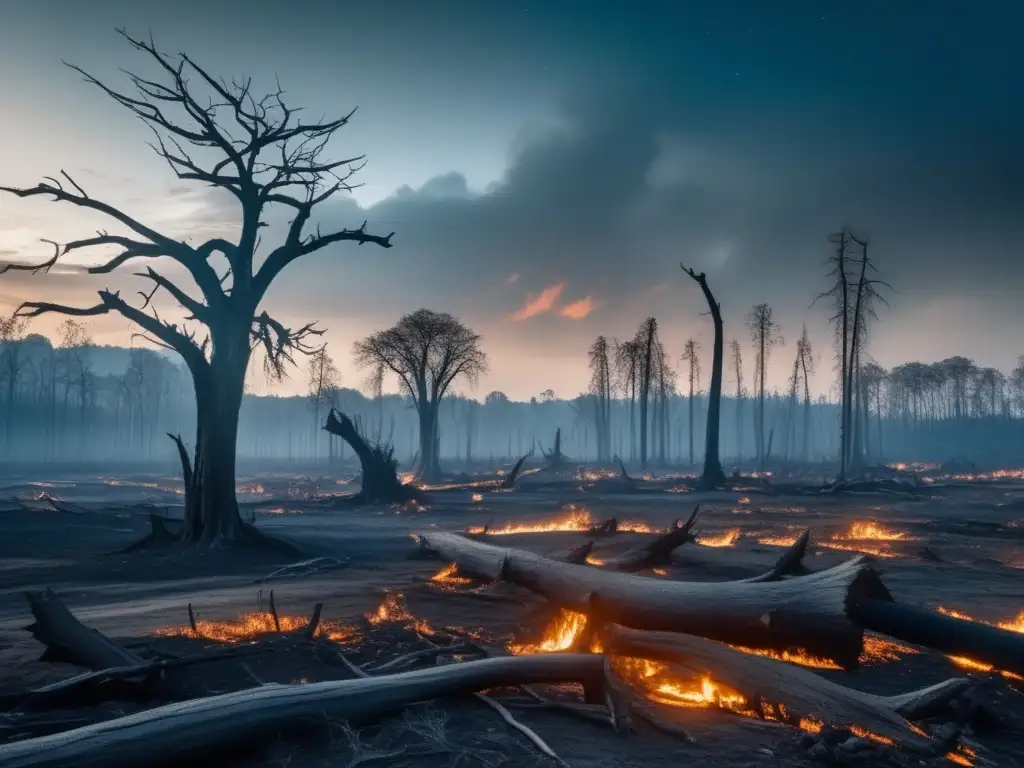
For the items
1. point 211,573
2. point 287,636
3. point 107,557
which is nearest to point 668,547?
point 287,636

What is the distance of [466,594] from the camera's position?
919 cm

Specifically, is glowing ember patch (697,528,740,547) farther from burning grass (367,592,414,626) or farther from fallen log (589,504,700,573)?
burning grass (367,592,414,626)

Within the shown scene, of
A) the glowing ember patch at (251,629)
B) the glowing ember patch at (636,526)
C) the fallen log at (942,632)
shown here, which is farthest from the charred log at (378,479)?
the fallen log at (942,632)

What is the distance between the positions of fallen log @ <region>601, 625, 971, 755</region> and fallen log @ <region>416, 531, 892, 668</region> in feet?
1.82

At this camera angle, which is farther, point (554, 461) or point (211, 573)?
point (554, 461)

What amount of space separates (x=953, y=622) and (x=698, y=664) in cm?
239

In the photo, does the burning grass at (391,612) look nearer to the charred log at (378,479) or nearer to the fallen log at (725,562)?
the fallen log at (725,562)

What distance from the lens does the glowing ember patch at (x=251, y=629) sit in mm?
6820

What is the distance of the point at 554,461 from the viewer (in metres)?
46.9

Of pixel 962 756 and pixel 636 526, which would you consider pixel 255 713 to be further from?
pixel 636 526

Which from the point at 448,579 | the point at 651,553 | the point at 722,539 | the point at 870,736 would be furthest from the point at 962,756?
the point at 722,539

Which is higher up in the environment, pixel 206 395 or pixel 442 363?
pixel 442 363

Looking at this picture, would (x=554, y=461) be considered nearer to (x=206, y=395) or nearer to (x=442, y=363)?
(x=442, y=363)

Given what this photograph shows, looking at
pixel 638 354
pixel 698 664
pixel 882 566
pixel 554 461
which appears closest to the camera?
pixel 698 664
